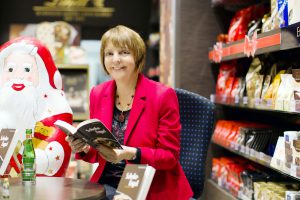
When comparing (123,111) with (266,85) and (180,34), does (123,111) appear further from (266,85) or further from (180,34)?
(180,34)

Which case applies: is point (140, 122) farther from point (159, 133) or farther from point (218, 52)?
point (218, 52)

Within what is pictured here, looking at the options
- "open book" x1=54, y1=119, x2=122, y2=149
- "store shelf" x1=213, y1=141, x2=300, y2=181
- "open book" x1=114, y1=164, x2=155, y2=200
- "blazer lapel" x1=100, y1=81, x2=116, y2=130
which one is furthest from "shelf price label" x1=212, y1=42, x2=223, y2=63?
"open book" x1=114, y1=164, x2=155, y2=200

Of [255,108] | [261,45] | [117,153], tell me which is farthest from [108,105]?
[255,108]

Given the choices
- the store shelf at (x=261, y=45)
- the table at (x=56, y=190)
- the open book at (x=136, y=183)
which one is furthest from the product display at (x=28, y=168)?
the store shelf at (x=261, y=45)

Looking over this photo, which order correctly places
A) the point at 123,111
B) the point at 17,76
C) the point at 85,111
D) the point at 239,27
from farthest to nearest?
the point at 85,111
the point at 239,27
the point at 17,76
the point at 123,111

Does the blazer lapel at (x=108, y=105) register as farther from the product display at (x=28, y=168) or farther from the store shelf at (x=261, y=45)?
the store shelf at (x=261, y=45)

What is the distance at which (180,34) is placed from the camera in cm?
461

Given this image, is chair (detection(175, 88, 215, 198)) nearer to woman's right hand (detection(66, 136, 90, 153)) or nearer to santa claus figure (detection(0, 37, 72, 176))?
woman's right hand (detection(66, 136, 90, 153))

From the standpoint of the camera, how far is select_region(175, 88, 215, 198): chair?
2781mm

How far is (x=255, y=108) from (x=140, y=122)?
1.22 m

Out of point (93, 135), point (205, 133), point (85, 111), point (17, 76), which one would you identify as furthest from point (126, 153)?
point (85, 111)

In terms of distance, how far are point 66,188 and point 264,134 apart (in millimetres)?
1736

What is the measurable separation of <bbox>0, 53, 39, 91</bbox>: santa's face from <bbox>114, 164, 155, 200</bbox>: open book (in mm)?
1224

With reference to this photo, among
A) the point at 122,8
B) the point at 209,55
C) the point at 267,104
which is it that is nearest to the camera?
the point at 267,104
